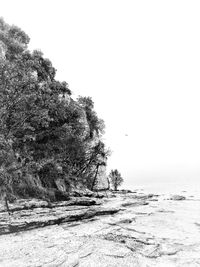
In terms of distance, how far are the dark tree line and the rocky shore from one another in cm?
710

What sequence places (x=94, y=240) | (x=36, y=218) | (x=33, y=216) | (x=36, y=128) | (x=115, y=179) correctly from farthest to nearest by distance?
(x=115, y=179) → (x=36, y=128) → (x=33, y=216) → (x=36, y=218) → (x=94, y=240)

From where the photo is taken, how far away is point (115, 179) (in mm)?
96000

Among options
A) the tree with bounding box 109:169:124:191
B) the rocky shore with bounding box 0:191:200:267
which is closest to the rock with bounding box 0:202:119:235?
the rocky shore with bounding box 0:191:200:267

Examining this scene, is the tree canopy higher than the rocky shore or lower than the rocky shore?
higher

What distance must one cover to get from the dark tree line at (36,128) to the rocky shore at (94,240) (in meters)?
7.10

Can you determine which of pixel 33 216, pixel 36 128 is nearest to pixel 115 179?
pixel 36 128

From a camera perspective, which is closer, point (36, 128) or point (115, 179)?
point (36, 128)

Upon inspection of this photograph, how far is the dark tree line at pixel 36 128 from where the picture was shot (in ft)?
73.7

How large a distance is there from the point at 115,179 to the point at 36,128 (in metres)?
68.8

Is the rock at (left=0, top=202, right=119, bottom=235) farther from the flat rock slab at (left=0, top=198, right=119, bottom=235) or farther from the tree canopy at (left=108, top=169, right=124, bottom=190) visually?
the tree canopy at (left=108, top=169, right=124, bottom=190)

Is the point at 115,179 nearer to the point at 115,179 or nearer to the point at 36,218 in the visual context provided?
the point at 115,179

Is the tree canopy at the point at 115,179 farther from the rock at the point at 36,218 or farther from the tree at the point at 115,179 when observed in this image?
the rock at the point at 36,218

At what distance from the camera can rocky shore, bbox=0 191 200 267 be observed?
859cm

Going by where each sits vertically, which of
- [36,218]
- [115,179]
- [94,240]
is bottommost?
[94,240]
